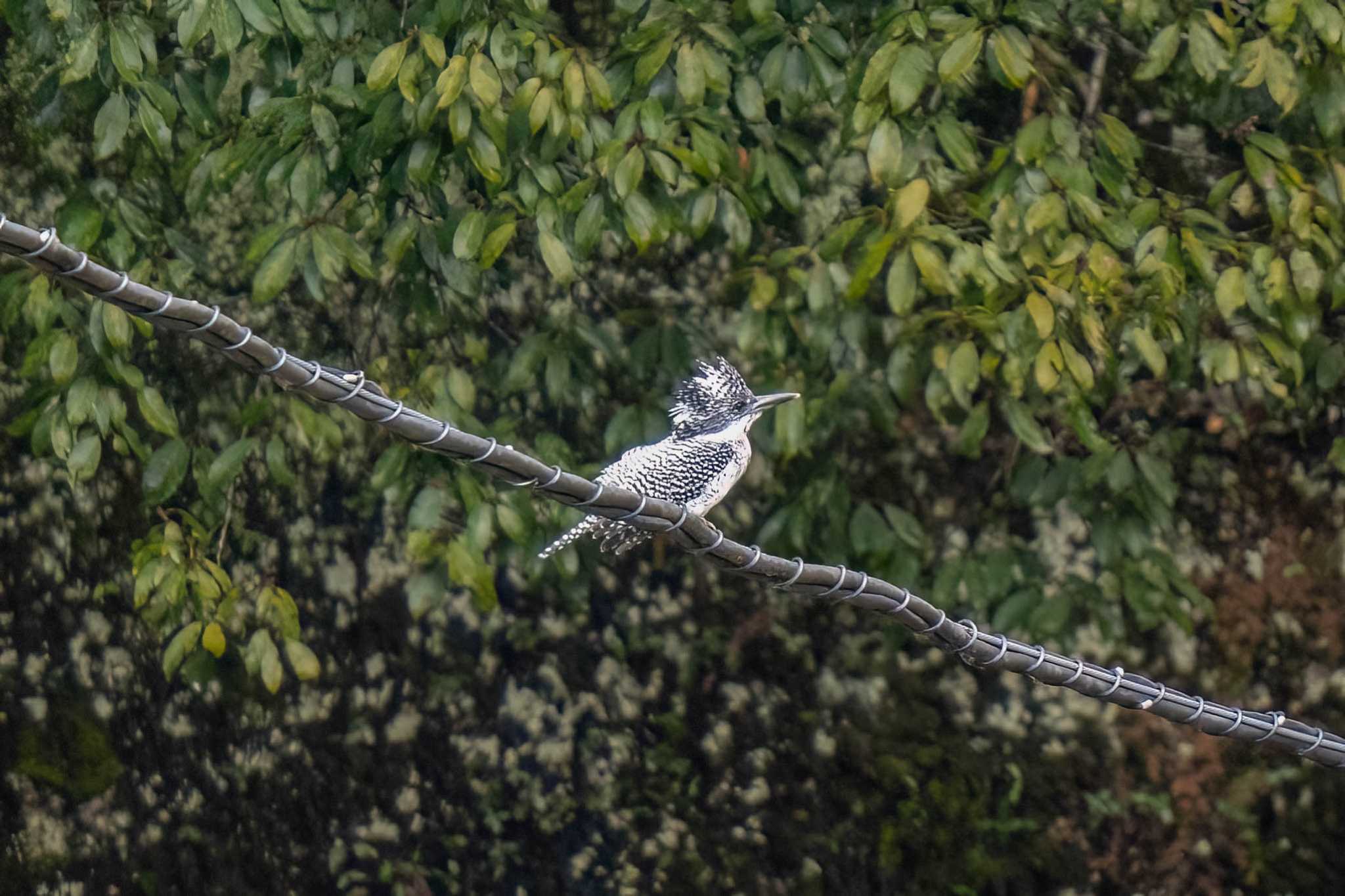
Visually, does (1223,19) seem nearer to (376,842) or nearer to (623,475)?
(623,475)

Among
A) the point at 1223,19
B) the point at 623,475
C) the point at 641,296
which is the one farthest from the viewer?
the point at 641,296

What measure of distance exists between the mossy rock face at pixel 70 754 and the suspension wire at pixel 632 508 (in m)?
2.86

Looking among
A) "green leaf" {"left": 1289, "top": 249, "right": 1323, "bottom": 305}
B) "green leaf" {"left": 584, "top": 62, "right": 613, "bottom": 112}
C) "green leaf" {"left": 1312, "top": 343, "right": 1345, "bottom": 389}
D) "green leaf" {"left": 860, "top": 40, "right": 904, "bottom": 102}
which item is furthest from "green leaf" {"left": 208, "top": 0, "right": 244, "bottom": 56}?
"green leaf" {"left": 1312, "top": 343, "right": 1345, "bottom": 389}

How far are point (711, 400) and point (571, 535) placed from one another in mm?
414

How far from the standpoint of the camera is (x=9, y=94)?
4.73m

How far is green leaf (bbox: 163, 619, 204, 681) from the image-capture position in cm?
381

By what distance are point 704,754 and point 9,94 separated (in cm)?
255

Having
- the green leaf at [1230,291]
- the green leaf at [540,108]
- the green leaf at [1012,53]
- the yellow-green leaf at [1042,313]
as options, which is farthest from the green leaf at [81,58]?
the green leaf at [1230,291]

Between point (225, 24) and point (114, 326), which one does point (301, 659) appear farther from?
point (225, 24)

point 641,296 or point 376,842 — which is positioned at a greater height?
point 641,296

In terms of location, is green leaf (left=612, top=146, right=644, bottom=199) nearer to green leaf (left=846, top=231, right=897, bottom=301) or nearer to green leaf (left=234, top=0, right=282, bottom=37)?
green leaf (left=846, top=231, right=897, bottom=301)

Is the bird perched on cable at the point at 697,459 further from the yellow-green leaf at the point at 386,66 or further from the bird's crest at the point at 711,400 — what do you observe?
the yellow-green leaf at the point at 386,66

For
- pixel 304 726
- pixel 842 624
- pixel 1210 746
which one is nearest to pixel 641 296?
pixel 842 624

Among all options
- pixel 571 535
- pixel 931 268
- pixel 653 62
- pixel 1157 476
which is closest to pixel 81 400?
pixel 571 535
